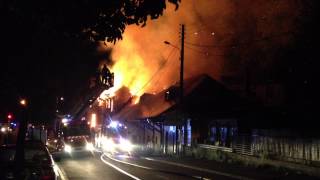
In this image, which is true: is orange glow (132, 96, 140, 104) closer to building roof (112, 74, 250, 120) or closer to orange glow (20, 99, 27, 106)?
building roof (112, 74, 250, 120)

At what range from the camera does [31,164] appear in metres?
11.3

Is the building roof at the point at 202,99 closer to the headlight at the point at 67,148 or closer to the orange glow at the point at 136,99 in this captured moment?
the headlight at the point at 67,148

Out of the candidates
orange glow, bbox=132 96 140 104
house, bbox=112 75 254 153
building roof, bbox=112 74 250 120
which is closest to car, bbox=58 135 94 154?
house, bbox=112 75 254 153

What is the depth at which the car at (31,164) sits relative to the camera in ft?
35.9

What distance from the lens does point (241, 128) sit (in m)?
37.7

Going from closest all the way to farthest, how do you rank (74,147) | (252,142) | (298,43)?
1. (298,43)
2. (252,142)
3. (74,147)

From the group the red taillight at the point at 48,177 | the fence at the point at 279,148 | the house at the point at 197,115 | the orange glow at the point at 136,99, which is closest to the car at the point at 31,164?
the red taillight at the point at 48,177

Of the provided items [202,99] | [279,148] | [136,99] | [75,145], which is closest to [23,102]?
[279,148]

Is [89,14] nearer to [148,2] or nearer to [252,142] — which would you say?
[148,2]

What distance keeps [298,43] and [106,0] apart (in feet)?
68.2

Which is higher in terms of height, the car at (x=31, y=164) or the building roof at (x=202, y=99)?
the building roof at (x=202, y=99)

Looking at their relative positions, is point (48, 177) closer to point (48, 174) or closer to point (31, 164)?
point (48, 174)

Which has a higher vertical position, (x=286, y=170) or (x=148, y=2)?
(x=148, y=2)

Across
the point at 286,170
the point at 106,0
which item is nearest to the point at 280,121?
the point at 286,170
